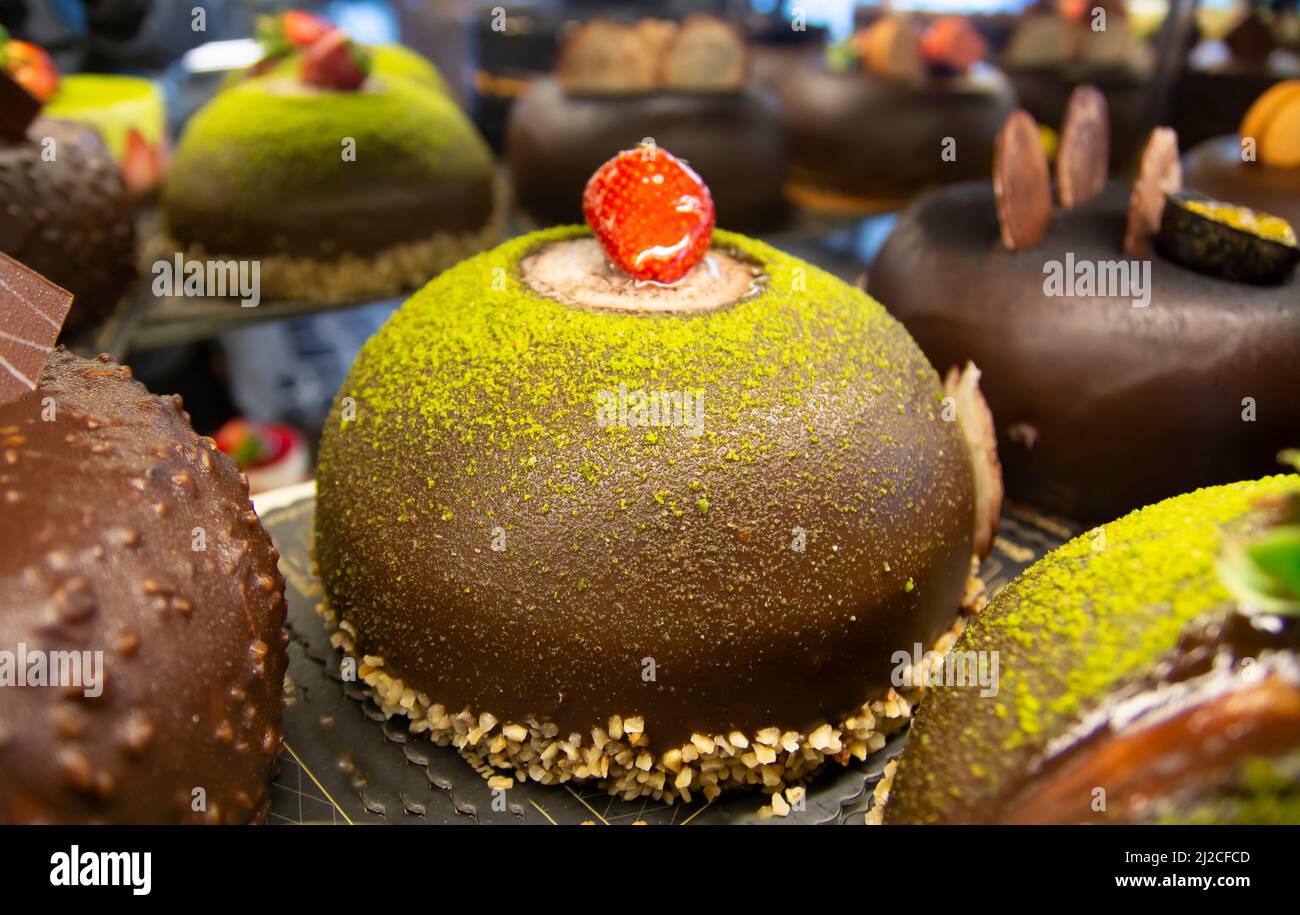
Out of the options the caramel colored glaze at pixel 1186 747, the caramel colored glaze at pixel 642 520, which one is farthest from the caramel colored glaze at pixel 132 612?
the caramel colored glaze at pixel 1186 747

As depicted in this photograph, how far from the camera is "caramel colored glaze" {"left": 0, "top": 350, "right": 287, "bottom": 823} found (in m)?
0.94

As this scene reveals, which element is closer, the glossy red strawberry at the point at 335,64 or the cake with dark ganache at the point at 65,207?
the cake with dark ganache at the point at 65,207

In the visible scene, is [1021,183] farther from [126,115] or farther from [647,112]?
[126,115]

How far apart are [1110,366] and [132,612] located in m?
1.69

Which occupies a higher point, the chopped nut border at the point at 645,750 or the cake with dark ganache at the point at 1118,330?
the cake with dark ganache at the point at 1118,330

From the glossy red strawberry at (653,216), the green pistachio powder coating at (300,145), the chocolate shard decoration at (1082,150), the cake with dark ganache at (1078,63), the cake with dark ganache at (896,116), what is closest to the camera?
the glossy red strawberry at (653,216)

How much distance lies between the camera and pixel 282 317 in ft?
8.98

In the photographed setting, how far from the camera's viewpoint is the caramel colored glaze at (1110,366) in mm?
1878

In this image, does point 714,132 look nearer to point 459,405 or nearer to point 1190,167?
point 1190,167

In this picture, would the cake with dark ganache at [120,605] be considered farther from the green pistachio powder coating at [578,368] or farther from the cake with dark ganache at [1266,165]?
the cake with dark ganache at [1266,165]

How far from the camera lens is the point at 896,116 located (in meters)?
3.54

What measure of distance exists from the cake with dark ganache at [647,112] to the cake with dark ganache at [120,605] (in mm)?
2123
